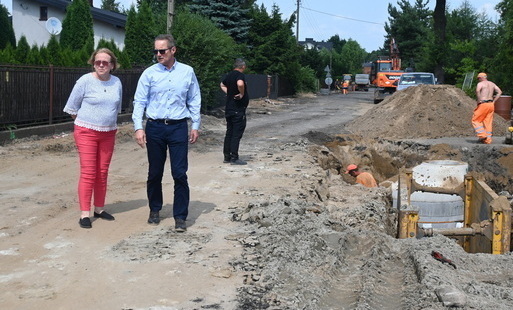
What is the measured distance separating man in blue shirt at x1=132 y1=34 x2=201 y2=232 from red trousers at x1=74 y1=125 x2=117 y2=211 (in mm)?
472

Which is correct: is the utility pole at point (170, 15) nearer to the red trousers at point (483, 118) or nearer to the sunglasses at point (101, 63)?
the red trousers at point (483, 118)

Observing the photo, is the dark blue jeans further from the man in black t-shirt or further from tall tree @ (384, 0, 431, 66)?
tall tree @ (384, 0, 431, 66)

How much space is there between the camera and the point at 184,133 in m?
6.96

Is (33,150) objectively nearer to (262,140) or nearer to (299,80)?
(262,140)

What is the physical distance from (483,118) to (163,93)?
1241 centimetres

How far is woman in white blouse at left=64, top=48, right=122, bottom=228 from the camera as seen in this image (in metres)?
7.02

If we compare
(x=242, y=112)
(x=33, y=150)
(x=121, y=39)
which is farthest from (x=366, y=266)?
(x=121, y=39)

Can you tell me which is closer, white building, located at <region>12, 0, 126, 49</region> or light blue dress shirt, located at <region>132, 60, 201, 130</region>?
light blue dress shirt, located at <region>132, 60, 201, 130</region>

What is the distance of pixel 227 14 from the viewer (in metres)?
38.6

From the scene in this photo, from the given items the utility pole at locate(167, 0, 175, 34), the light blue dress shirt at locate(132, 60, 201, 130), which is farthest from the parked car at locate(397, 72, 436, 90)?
the light blue dress shirt at locate(132, 60, 201, 130)

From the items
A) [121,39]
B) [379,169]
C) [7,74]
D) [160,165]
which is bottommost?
[379,169]

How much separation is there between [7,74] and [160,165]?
8.27 metres

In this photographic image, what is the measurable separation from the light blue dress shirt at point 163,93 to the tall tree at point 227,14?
99.4 ft

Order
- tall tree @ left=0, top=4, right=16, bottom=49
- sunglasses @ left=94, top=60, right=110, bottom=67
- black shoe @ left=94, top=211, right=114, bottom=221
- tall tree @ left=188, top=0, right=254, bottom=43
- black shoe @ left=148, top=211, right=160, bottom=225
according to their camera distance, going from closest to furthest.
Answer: sunglasses @ left=94, top=60, right=110, bottom=67, black shoe @ left=148, top=211, right=160, bottom=225, black shoe @ left=94, top=211, right=114, bottom=221, tall tree @ left=0, top=4, right=16, bottom=49, tall tree @ left=188, top=0, right=254, bottom=43
